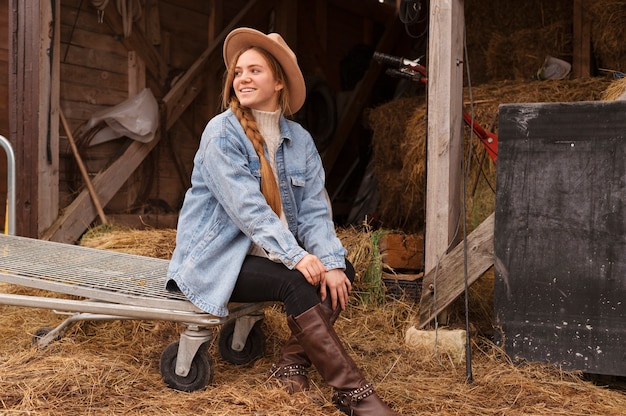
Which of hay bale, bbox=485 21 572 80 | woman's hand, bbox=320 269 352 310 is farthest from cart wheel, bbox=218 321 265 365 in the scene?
hay bale, bbox=485 21 572 80

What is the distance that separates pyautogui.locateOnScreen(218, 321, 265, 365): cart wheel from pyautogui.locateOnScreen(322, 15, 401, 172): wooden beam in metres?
3.73

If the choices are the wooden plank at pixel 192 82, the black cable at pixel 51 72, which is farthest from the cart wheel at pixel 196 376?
the wooden plank at pixel 192 82

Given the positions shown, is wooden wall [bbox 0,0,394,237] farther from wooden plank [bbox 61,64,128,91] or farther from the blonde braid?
the blonde braid

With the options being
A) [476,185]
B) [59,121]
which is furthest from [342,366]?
[59,121]

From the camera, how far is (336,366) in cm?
217

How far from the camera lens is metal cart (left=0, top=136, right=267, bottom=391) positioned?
235 cm

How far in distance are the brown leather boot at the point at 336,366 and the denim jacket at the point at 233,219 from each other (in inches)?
7.8

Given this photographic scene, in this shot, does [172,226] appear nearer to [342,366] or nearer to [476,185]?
[476,185]

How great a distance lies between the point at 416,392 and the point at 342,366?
1.48 feet

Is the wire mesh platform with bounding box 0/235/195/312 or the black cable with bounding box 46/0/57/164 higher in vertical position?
the black cable with bounding box 46/0/57/164

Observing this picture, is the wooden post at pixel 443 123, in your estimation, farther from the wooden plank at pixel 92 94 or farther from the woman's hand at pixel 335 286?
the wooden plank at pixel 92 94

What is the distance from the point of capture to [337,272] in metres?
2.37

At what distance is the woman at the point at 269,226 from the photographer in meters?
2.22

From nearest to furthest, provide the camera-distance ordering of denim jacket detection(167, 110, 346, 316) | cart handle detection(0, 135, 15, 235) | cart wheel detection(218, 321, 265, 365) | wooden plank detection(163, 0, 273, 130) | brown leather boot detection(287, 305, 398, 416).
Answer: brown leather boot detection(287, 305, 398, 416) < denim jacket detection(167, 110, 346, 316) < cart wheel detection(218, 321, 265, 365) < cart handle detection(0, 135, 15, 235) < wooden plank detection(163, 0, 273, 130)
